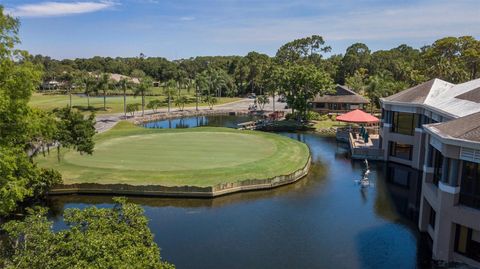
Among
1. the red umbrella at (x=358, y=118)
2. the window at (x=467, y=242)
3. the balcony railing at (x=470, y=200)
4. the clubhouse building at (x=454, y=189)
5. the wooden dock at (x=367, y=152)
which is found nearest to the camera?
the clubhouse building at (x=454, y=189)

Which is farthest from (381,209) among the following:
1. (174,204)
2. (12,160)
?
(12,160)

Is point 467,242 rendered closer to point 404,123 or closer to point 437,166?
point 437,166

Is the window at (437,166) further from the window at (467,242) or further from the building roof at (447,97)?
the building roof at (447,97)

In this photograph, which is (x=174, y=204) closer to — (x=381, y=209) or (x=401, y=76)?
(x=381, y=209)

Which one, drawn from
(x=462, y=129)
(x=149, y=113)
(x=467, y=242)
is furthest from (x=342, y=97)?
(x=467, y=242)

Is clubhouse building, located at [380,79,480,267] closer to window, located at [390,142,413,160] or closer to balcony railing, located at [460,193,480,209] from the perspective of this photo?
balcony railing, located at [460,193,480,209]

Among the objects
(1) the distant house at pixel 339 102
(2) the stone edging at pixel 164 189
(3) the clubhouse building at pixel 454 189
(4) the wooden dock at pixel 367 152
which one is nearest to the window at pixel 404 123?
(4) the wooden dock at pixel 367 152
